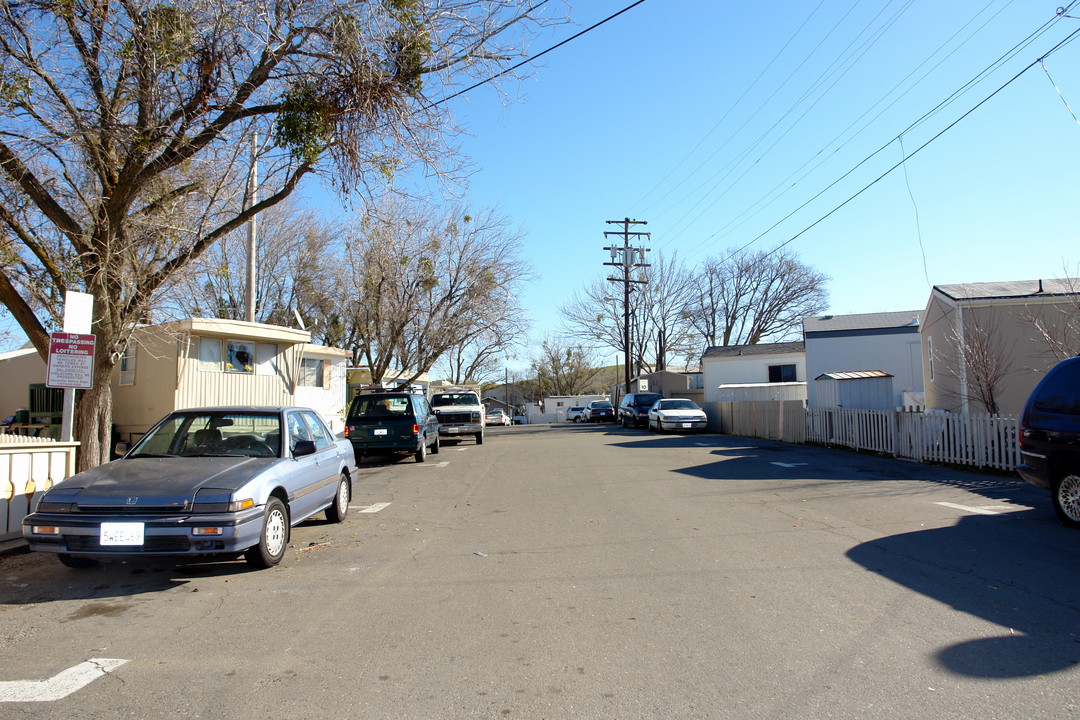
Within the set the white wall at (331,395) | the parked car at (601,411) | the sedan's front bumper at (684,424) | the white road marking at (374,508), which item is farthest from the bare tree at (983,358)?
the parked car at (601,411)

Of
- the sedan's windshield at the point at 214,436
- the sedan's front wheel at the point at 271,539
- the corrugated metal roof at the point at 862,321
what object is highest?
the corrugated metal roof at the point at 862,321

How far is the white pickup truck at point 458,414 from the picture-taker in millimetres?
24109

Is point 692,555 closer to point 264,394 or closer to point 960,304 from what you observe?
point 960,304

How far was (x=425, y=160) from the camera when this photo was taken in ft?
34.2

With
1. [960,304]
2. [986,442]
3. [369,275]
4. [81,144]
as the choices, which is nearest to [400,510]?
[81,144]

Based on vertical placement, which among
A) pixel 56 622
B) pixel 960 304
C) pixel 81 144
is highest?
pixel 81 144

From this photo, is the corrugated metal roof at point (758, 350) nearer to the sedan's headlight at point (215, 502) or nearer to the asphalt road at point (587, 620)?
the asphalt road at point (587, 620)

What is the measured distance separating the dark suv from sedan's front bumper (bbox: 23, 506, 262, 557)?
8573 millimetres

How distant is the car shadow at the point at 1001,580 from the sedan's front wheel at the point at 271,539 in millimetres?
5255

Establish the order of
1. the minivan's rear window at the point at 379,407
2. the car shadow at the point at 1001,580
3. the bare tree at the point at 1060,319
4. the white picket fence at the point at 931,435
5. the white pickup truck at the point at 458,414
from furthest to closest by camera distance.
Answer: the white pickup truck at the point at 458,414
the minivan's rear window at the point at 379,407
the bare tree at the point at 1060,319
the white picket fence at the point at 931,435
the car shadow at the point at 1001,580

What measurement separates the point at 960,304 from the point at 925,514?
8.89m

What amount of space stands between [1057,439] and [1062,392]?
1.86 ft

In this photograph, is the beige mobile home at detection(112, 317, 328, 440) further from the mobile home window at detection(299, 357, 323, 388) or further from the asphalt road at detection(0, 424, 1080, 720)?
the asphalt road at detection(0, 424, 1080, 720)

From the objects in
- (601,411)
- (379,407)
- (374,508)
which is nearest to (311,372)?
(379,407)
